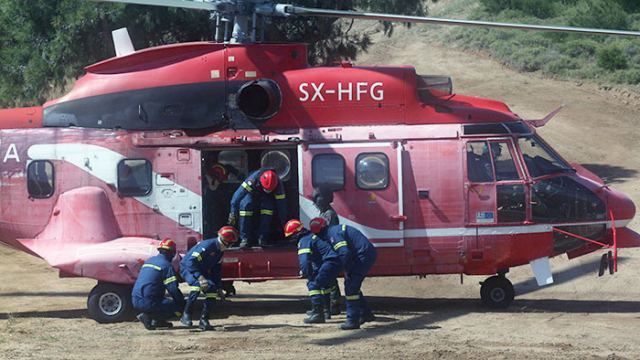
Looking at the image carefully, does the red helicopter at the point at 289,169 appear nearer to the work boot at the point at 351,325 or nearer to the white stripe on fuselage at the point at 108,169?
the white stripe on fuselage at the point at 108,169

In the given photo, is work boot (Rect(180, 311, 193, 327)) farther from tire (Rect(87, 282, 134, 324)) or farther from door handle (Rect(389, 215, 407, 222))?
door handle (Rect(389, 215, 407, 222))

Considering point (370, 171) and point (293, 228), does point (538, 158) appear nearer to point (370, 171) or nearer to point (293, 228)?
point (370, 171)

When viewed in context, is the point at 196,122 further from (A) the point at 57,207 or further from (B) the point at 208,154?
(A) the point at 57,207

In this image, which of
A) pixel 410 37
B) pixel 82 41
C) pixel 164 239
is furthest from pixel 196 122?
pixel 410 37

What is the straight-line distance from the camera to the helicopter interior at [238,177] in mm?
14789

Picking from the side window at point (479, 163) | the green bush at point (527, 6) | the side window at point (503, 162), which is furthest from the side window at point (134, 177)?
the green bush at point (527, 6)

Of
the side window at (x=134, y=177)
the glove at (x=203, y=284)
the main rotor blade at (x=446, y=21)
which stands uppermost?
the main rotor blade at (x=446, y=21)

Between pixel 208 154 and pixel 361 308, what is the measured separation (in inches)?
124

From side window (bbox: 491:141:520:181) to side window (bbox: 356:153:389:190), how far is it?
60.0 inches

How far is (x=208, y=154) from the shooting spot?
48.9ft

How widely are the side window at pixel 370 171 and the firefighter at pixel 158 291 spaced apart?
2747 millimetres

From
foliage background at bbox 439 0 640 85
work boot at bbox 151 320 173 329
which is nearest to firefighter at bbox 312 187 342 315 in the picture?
work boot at bbox 151 320 173 329

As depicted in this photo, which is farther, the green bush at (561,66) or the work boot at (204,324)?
the green bush at (561,66)

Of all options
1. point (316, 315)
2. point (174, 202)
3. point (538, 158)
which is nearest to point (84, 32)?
point (174, 202)
